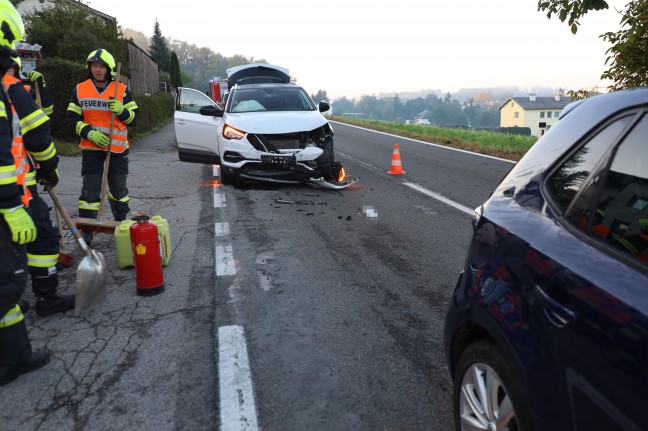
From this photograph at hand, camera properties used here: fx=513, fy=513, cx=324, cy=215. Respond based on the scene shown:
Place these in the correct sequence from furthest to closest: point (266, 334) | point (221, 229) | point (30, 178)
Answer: point (221, 229) → point (266, 334) → point (30, 178)

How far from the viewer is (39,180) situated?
3.97 metres

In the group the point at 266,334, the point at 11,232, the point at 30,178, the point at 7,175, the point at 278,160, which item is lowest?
the point at 266,334

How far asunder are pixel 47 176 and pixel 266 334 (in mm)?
1980

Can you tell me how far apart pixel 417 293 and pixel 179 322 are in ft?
6.35

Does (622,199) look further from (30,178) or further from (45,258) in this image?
(45,258)

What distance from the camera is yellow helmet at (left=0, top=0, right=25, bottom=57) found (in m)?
2.95

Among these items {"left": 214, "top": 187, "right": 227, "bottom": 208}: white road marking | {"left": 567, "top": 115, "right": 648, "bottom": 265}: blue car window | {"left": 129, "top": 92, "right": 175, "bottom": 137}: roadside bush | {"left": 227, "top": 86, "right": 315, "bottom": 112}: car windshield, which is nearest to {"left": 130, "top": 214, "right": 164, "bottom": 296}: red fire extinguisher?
{"left": 567, "top": 115, "right": 648, "bottom": 265}: blue car window

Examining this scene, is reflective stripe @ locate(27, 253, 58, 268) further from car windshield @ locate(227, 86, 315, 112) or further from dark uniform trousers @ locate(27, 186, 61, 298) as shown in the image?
car windshield @ locate(227, 86, 315, 112)

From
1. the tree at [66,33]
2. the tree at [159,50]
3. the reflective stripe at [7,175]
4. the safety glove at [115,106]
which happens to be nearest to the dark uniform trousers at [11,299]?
the reflective stripe at [7,175]

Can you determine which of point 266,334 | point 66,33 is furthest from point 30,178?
point 66,33

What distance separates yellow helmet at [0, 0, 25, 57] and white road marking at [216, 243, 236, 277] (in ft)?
8.20

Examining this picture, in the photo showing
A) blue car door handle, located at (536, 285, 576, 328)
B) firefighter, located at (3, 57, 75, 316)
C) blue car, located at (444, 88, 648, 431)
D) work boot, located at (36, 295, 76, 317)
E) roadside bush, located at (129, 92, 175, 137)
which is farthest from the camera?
roadside bush, located at (129, 92, 175, 137)

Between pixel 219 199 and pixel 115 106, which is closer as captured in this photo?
pixel 115 106

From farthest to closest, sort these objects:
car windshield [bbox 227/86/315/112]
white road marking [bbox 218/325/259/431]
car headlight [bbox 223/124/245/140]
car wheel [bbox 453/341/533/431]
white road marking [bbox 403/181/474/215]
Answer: car windshield [bbox 227/86/315/112] → car headlight [bbox 223/124/245/140] → white road marking [bbox 403/181/474/215] → white road marking [bbox 218/325/259/431] → car wheel [bbox 453/341/533/431]
